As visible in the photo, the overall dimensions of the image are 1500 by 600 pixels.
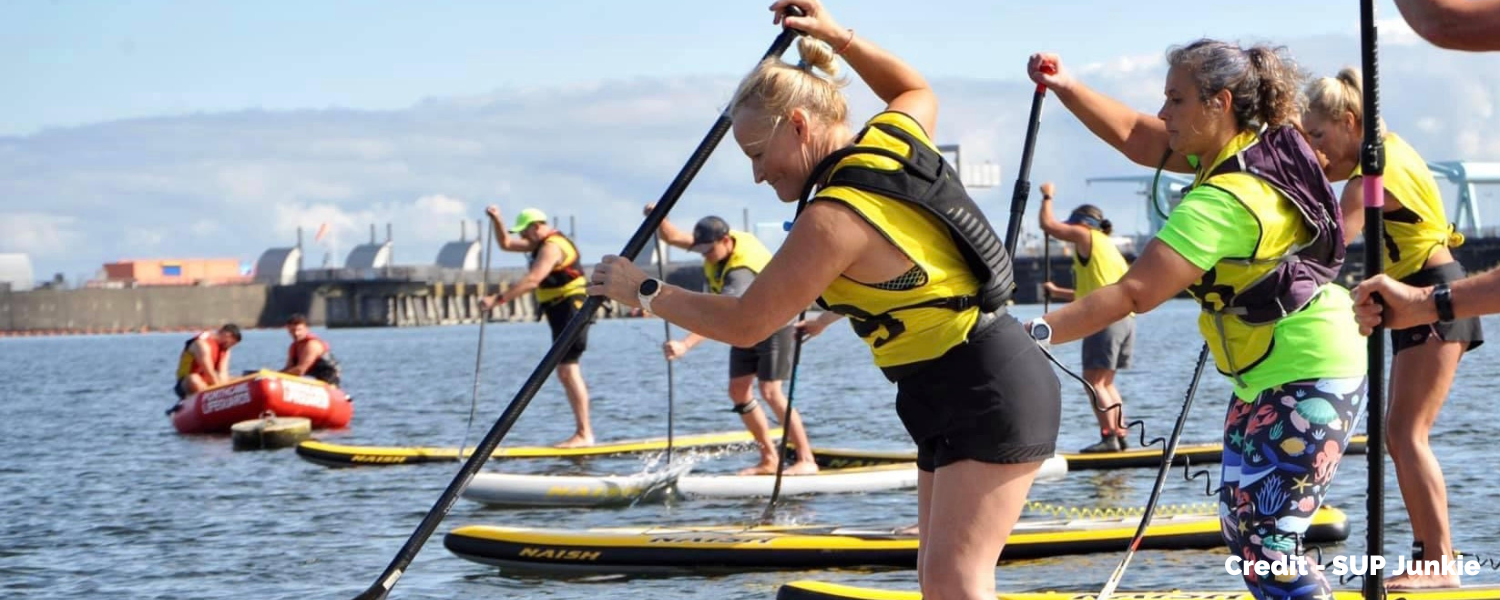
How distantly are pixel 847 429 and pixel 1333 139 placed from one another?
50.4ft

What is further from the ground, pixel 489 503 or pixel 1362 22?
pixel 1362 22

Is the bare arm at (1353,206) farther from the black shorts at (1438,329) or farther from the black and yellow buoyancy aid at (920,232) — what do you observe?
the black and yellow buoyancy aid at (920,232)

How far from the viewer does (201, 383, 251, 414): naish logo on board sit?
2175 cm

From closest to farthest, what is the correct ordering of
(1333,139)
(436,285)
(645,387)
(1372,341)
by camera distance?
(1372,341) → (1333,139) → (645,387) → (436,285)

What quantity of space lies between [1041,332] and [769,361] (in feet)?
27.1

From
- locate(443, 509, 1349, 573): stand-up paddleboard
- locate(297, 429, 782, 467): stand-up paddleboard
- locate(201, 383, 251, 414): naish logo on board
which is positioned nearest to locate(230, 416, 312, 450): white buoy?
locate(201, 383, 251, 414): naish logo on board

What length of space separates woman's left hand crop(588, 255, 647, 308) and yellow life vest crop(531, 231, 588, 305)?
10387mm

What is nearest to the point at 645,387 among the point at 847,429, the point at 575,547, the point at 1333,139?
the point at 847,429

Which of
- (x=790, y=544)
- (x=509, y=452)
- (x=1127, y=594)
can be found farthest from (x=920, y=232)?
(x=509, y=452)

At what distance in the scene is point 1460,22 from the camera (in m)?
3.48

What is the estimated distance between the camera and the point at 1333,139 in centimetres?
599

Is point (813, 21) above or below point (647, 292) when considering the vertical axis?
above

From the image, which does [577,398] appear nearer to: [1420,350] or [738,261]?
[738,261]

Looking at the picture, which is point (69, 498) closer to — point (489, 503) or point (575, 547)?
point (489, 503)
